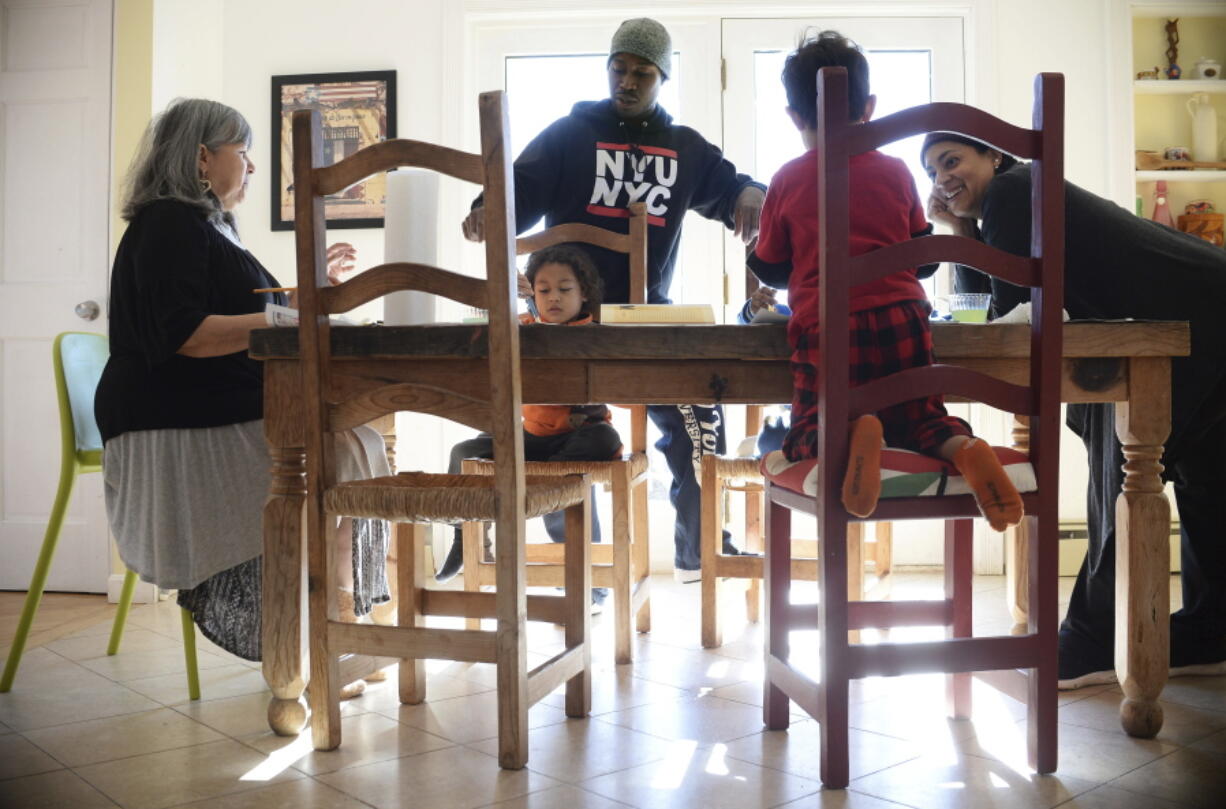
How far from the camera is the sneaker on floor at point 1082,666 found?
217cm

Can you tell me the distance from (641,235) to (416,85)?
5.27 ft

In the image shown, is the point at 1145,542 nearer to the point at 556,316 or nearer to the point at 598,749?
the point at 598,749

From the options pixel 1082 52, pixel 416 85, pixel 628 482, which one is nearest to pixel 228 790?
pixel 628 482

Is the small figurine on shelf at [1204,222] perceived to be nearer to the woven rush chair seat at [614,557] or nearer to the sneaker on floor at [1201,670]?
the sneaker on floor at [1201,670]

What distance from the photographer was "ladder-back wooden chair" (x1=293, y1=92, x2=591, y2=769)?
1637 millimetres

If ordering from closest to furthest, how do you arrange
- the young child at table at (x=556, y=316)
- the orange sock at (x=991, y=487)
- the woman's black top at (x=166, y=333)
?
the orange sock at (x=991, y=487) → the woman's black top at (x=166, y=333) → the young child at table at (x=556, y=316)

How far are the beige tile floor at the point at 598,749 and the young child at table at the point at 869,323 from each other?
1.51ft

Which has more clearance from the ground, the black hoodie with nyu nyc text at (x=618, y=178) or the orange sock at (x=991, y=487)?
the black hoodie with nyu nyc text at (x=618, y=178)

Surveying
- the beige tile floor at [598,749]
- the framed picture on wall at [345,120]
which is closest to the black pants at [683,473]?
the beige tile floor at [598,749]

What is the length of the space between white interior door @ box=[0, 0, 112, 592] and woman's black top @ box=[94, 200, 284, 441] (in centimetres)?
146

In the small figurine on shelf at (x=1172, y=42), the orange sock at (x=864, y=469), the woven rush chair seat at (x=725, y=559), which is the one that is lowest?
the woven rush chair seat at (x=725, y=559)

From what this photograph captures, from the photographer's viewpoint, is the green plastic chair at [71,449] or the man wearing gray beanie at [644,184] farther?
the man wearing gray beanie at [644,184]

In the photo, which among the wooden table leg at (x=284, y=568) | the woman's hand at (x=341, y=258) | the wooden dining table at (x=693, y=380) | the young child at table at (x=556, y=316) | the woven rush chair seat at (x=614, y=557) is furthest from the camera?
the woman's hand at (x=341, y=258)

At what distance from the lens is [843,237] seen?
1495 mm
